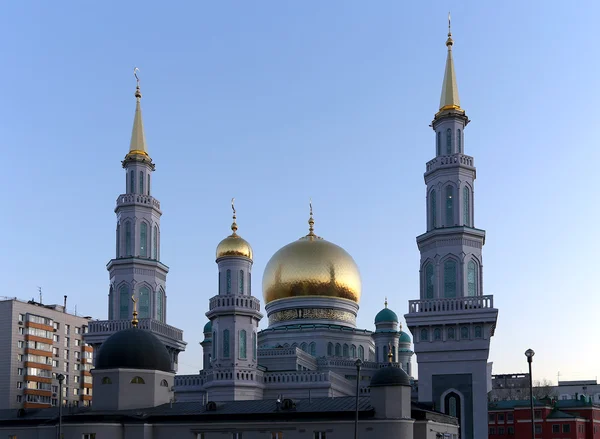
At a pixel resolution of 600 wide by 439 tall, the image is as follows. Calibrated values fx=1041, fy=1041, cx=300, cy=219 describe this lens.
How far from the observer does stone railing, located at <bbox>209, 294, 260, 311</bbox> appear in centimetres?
7044

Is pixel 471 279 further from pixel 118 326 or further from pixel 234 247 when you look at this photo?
pixel 118 326

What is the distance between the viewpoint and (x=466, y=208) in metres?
70.4

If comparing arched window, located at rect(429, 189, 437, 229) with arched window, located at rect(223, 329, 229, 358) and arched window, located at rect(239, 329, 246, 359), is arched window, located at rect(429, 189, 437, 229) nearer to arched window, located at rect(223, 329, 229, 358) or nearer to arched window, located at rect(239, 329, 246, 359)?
arched window, located at rect(239, 329, 246, 359)

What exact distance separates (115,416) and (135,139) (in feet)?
95.3

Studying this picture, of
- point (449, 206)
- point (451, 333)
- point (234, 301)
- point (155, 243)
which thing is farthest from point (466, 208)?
point (155, 243)

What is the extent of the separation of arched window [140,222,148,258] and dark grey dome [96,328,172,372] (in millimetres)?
16842

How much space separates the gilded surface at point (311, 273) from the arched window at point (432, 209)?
1593cm

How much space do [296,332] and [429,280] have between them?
1607 cm

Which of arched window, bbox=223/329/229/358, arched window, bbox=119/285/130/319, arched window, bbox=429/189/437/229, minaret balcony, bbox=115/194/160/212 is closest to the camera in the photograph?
arched window, bbox=223/329/229/358

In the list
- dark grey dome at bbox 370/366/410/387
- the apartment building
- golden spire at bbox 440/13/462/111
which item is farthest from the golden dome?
the apartment building

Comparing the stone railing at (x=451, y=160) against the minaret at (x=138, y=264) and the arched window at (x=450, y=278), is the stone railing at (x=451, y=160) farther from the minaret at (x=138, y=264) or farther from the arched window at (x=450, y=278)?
the minaret at (x=138, y=264)

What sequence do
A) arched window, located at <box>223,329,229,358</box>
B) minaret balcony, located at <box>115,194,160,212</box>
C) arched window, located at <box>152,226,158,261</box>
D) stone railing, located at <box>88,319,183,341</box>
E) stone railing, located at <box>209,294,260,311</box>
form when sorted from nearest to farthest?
arched window, located at <box>223,329,229,358</box> → stone railing, located at <box>209,294,260,311</box> → stone railing, located at <box>88,319,183,341</box> → minaret balcony, located at <box>115,194,160,212</box> → arched window, located at <box>152,226,158,261</box>

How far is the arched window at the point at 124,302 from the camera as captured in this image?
74.4 meters

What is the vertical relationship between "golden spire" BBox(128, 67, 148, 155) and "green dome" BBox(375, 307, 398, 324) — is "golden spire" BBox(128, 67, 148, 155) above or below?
above
